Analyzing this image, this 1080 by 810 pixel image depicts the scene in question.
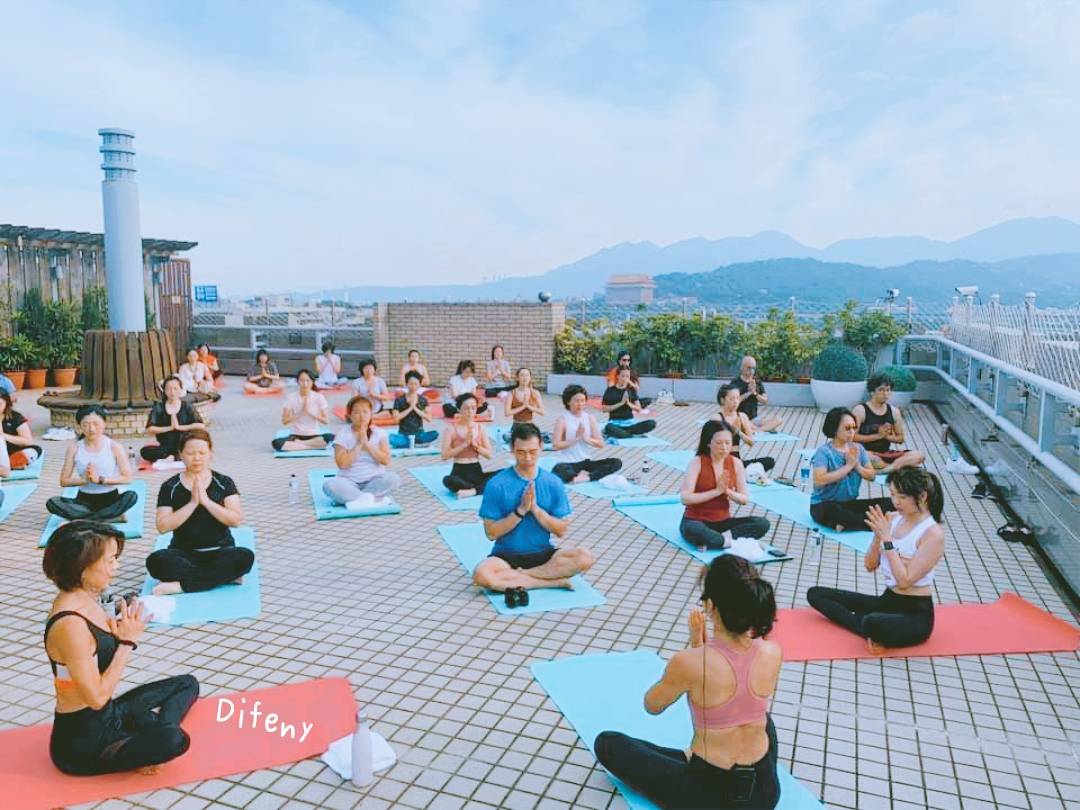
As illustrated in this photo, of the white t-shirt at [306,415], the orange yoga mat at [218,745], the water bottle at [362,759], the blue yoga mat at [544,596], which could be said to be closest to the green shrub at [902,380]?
the white t-shirt at [306,415]

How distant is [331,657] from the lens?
488cm

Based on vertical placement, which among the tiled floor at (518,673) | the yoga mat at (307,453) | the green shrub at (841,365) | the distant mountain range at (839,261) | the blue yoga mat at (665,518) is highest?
the distant mountain range at (839,261)

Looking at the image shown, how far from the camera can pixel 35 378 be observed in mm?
18359

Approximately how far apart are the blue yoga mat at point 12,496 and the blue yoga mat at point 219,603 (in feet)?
8.94

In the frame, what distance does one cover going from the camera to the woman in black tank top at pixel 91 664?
336 centimetres

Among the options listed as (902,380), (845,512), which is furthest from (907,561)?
(902,380)

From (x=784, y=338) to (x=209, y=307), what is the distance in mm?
16770

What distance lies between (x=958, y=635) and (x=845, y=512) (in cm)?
230

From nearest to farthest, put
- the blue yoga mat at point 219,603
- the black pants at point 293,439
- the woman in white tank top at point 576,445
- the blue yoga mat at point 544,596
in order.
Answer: the blue yoga mat at point 219,603 → the blue yoga mat at point 544,596 → the woman in white tank top at point 576,445 → the black pants at point 293,439

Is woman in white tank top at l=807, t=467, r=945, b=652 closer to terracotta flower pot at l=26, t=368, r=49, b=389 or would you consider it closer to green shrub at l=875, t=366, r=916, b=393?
green shrub at l=875, t=366, r=916, b=393

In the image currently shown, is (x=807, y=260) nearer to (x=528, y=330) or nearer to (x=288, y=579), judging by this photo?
(x=528, y=330)

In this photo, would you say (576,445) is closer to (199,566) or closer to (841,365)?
(199,566)

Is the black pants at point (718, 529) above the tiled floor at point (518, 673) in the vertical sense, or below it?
above

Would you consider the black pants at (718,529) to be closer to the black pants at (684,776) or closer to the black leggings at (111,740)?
the black pants at (684,776)
